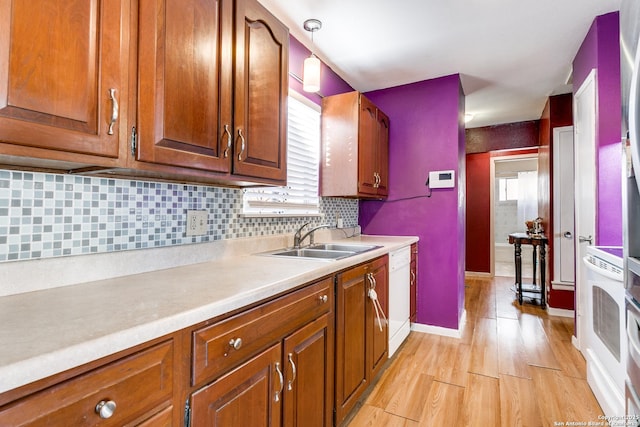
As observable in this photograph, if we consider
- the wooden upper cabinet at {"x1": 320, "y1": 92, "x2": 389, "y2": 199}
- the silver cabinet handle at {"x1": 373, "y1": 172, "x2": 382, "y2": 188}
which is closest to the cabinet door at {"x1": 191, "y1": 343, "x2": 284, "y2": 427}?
the wooden upper cabinet at {"x1": 320, "y1": 92, "x2": 389, "y2": 199}

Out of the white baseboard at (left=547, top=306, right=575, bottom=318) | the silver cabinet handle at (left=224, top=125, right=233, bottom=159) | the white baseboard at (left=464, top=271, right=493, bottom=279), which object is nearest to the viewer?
the silver cabinet handle at (left=224, top=125, right=233, bottom=159)

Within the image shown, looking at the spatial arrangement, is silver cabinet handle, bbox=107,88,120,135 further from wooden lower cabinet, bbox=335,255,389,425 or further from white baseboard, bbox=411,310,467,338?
white baseboard, bbox=411,310,467,338

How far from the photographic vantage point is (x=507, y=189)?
7.76m

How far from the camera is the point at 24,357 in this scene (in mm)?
531

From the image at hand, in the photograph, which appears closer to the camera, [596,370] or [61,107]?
[61,107]

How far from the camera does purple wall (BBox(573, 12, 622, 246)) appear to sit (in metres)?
2.08

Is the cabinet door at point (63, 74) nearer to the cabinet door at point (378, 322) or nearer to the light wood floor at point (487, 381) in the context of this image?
the cabinet door at point (378, 322)

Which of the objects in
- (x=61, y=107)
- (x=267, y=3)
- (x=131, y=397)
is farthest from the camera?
(x=267, y=3)

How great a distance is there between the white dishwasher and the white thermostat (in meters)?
0.71

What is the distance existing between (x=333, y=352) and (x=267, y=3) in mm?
2049

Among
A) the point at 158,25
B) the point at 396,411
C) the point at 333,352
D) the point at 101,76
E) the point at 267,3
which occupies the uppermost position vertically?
the point at 267,3

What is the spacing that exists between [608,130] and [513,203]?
617cm

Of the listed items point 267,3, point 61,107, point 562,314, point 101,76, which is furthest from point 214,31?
point 562,314

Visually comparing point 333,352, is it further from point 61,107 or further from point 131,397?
point 61,107
